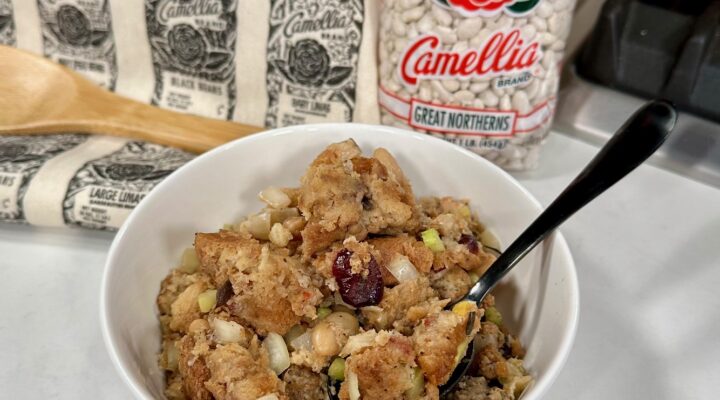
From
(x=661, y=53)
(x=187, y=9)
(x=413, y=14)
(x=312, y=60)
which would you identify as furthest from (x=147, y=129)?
(x=661, y=53)

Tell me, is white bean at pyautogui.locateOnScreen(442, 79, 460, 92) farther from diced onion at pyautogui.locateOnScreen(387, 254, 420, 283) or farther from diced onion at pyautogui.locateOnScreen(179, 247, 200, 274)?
diced onion at pyautogui.locateOnScreen(179, 247, 200, 274)

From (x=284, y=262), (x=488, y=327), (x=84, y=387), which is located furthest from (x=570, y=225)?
(x=84, y=387)

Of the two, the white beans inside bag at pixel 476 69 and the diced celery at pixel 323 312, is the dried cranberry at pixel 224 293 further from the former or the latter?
the white beans inside bag at pixel 476 69

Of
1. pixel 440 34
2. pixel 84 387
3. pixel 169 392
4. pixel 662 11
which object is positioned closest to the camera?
pixel 169 392

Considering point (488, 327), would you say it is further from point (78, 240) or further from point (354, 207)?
point (78, 240)

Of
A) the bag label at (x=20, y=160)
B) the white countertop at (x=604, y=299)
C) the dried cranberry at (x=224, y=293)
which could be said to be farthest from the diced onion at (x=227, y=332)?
the bag label at (x=20, y=160)

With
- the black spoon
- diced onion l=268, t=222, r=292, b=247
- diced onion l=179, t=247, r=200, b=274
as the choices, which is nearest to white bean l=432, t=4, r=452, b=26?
the black spoon
